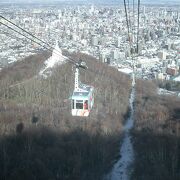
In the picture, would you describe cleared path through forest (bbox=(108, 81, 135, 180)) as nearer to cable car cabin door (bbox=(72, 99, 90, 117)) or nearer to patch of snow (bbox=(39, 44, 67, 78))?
cable car cabin door (bbox=(72, 99, 90, 117))

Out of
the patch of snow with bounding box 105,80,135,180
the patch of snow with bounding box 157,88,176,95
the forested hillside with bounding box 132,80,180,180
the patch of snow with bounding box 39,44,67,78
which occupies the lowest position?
the patch of snow with bounding box 157,88,176,95

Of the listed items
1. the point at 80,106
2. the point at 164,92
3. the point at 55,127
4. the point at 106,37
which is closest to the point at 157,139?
the point at 55,127

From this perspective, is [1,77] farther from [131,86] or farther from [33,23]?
[33,23]

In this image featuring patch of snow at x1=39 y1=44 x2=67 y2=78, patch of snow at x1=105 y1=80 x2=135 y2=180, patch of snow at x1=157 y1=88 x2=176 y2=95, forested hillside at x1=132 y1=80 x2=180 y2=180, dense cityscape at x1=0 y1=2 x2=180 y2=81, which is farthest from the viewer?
dense cityscape at x1=0 y1=2 x2=180 y2=81

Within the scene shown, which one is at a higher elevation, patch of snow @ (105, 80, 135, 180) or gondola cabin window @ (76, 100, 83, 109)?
gondola cabin window @ (76, 100, 83, 109)

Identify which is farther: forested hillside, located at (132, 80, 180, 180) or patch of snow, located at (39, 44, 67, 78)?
patch of snow, located at (39, 44, 67, 78)

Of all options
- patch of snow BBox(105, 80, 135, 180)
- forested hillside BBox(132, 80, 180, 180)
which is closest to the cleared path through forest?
patch of snow BBox(105, 80, 135, 180)

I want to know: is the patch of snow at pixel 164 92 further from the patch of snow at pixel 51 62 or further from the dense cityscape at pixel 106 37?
the patch of snow at pixel 51 62
